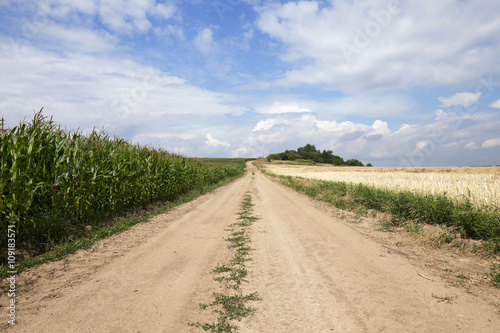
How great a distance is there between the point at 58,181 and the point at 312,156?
13972 cm

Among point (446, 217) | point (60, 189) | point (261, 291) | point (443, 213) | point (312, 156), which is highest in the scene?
point (312, 156)

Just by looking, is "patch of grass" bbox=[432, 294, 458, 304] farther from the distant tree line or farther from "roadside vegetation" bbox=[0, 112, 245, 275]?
the distant tree line

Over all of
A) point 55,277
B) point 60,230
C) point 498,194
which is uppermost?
point 498,194

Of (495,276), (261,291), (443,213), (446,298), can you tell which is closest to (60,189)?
(261,291)

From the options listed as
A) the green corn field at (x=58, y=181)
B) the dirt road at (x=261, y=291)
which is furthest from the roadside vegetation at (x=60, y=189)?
the dirt road at (x=261, y=291)

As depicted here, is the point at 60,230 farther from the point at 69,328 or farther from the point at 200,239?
the point at 69,328

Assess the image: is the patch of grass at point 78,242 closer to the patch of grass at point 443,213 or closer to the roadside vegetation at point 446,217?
the roadside vegetation at point 446,217

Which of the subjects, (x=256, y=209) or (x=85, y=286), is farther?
(x=256, y=209)

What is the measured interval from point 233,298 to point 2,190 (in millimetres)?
4867

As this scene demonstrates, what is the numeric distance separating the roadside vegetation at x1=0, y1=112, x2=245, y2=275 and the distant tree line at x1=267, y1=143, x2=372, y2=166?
4423 inches

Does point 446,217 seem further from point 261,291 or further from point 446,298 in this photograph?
point 261,291

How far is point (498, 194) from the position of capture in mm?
7336

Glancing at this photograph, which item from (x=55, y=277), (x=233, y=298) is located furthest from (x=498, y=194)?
(x=55, y=277)

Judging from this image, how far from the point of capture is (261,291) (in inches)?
155
